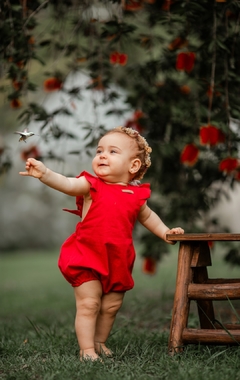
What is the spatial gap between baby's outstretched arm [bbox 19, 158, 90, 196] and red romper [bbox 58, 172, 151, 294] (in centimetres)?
5

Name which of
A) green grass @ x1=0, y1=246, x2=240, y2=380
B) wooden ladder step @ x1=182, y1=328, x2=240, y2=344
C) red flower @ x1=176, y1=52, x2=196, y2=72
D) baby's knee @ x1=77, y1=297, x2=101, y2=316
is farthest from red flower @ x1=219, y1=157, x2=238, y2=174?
baby's knee @ x1=77, y1=297, x2=101, y2=316

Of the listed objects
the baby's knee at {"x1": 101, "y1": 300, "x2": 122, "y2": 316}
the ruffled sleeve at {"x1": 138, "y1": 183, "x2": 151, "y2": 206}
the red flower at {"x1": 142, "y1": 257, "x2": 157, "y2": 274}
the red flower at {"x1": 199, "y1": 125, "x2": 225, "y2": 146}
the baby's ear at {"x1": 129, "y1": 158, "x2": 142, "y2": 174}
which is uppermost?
the red flower at {"x1": 199, "y1": 125, "x2": 225, "y2": 146}

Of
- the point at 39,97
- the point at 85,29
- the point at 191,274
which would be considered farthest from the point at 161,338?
the point at 39,97

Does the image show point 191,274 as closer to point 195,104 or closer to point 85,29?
point 195,104

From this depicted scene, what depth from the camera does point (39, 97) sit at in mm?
14445

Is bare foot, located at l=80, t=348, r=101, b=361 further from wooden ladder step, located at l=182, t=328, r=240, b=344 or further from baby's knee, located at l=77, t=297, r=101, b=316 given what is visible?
wooden ladder step, located at l=182, t=328, r=240, b=344

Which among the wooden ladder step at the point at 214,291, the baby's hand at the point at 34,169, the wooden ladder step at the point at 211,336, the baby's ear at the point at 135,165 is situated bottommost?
the wooden ladder step at the point at 211,336

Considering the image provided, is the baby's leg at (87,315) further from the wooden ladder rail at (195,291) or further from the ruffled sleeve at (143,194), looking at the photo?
the ruffled sleeve at (143,194)

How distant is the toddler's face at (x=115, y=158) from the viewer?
3.01 meters

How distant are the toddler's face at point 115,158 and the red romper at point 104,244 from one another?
62mm

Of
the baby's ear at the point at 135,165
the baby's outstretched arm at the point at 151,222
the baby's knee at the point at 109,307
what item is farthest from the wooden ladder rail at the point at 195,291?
the baby's ear at the point at 135,165

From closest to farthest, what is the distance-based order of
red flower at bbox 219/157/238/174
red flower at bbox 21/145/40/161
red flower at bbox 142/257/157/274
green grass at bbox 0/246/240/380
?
green grass at bbox 0/246/240/380 < red flower at bbox 219/157/238/174 < red flower at bbox 21/145/40/161 < red flower at bbox 142/257/157/274

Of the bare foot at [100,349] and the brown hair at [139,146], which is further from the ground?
the brown hair at [139,146]

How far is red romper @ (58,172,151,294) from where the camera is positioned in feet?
9.56
